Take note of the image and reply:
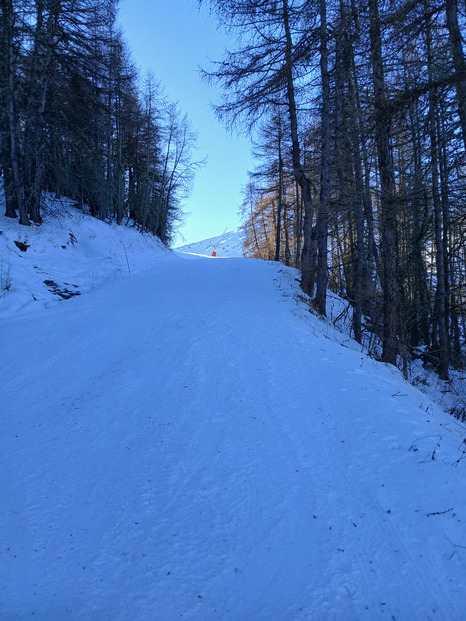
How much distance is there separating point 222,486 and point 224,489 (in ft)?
0.11

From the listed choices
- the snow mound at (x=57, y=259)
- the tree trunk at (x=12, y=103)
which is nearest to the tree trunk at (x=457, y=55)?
the snow mound at (x=57, y=259)

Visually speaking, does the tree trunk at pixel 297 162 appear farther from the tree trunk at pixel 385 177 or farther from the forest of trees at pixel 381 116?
the tree trunk at pixel 385 177

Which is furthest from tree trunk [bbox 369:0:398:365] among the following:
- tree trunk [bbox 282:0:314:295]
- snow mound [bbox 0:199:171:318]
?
snow mound [bbox 0:199:171:318]

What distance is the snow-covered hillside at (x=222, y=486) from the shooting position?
176 cm

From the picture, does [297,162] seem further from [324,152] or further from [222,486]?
[222,486]

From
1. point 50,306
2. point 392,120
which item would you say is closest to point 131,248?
point 50,306

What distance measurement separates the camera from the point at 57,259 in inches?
383

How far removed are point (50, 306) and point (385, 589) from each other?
24.0 feet

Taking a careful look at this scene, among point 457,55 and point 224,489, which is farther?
point 457,55

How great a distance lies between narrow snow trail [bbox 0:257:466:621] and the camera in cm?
176

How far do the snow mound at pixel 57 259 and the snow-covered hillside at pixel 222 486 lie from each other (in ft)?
8.55

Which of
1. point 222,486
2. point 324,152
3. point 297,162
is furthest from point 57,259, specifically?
point 222,486

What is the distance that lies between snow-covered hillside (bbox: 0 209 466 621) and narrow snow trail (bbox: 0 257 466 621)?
1cm

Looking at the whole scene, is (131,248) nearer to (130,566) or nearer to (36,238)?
(36,238)
